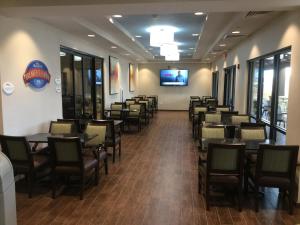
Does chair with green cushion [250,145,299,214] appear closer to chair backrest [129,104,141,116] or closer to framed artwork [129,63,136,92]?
chair backrest [129,104,141,116]

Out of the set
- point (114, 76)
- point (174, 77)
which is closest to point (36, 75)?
point (114, 76)

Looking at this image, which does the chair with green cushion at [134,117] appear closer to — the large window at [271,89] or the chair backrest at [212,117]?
the chair backrest at [212,117]

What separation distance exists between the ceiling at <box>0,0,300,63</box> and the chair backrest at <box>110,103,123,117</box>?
200 centimetres

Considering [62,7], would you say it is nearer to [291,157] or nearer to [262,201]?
[291,157]

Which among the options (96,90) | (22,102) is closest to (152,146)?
(96,90)

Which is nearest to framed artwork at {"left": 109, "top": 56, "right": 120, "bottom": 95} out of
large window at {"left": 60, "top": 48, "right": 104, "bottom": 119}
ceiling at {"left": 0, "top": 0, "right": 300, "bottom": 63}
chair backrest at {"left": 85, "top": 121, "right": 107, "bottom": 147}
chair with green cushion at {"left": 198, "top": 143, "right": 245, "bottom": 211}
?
large window at {"left": 60, "top": 48, "right": 104, "bottom": 119}

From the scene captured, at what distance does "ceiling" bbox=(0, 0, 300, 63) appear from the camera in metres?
3.77

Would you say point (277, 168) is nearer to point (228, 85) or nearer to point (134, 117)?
point (134, 117)

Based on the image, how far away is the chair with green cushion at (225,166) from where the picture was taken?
3.58 meters

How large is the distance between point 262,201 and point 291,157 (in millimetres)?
918

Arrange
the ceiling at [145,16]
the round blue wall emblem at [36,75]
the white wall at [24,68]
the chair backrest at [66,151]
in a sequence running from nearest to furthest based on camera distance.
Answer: the ceiling at [145,16], the chair backrest at [66,151], the white wall at [24,68], the round blue wall emblem at [36,75]

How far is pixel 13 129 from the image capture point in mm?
4695

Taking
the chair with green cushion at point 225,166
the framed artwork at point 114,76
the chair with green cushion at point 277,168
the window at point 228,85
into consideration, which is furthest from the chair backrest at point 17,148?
the window at point 228,85

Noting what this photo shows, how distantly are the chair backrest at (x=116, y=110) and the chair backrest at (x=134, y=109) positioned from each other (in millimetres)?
380
